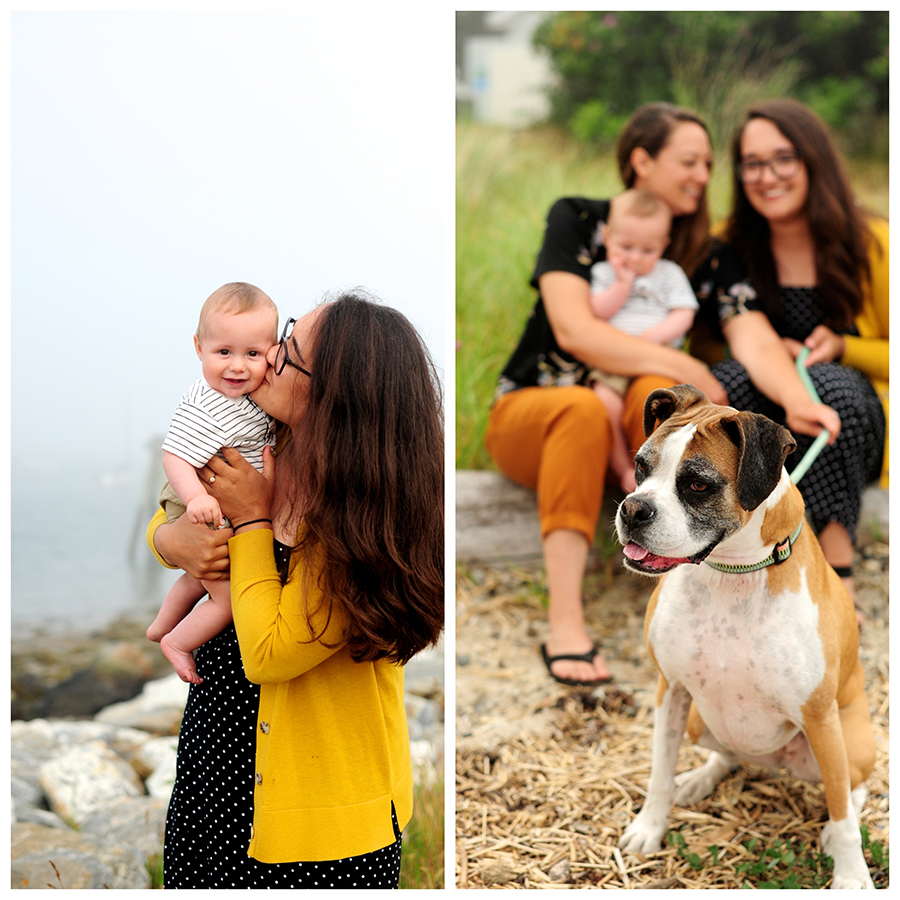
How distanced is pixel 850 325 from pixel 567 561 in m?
1.23

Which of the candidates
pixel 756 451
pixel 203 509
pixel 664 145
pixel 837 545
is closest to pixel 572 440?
pixel 837 545

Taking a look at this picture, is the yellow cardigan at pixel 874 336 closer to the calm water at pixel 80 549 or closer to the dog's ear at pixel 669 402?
the dog's ear at pixel 669 402

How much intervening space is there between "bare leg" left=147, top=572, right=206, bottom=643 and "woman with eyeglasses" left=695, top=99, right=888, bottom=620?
5.45 feet

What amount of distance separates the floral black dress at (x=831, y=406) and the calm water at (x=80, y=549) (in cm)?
173

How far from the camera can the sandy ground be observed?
6.31 ft

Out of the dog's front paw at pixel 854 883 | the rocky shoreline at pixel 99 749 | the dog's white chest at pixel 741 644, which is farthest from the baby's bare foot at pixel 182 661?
the dog's front paw at pixel 854 883

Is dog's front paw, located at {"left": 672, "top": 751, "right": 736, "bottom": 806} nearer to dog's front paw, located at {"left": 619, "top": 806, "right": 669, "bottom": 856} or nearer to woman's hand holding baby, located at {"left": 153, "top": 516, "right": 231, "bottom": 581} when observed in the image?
dog's front paw, located at {"left": 619, "top": 806, "right": 669, "bottom": 856}

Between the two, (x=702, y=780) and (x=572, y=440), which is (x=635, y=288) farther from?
(x=702, y=780)

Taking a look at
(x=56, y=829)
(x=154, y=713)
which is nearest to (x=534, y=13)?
(x=154, y=713)

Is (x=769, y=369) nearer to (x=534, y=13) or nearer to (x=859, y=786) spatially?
(x=859, y=786)

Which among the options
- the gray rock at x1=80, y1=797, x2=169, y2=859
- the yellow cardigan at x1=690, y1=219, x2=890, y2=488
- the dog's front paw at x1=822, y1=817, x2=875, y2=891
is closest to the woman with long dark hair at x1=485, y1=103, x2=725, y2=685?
the yellow cardigan at x1=690, y1=219, x2=890, y2=488

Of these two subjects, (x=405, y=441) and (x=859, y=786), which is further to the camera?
(x=859, y=786)

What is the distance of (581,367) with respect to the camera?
2623 millimetres

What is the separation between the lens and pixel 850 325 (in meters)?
2.65
